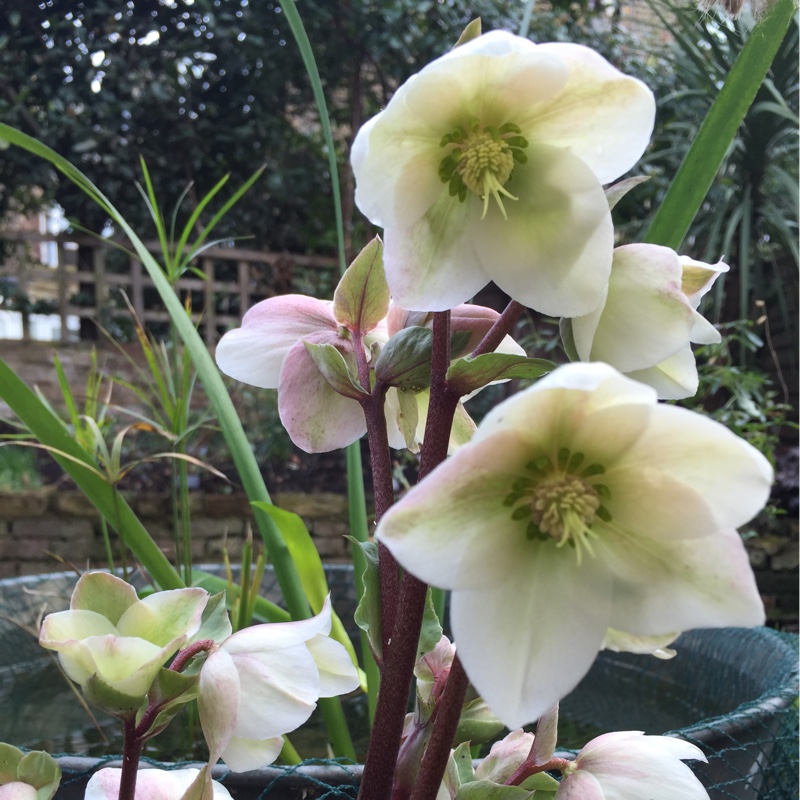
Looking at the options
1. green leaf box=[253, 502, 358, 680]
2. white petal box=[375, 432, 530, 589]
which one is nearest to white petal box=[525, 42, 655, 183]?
white petal box=[375, 432, 530, 589]

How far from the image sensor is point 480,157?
0.76 ft

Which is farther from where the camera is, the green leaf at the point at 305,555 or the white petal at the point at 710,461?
the green leaf at the point at 305,555

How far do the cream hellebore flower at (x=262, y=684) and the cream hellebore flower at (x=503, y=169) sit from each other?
124 mm

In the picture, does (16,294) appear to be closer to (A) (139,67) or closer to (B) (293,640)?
(A) (139,67)

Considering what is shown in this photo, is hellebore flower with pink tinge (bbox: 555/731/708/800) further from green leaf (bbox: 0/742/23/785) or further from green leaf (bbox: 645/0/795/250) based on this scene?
green leaf (bbox: 645/0/795/250)

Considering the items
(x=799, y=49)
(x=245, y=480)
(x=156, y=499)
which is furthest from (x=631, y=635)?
(x=799, y=49)

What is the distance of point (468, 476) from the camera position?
179mm

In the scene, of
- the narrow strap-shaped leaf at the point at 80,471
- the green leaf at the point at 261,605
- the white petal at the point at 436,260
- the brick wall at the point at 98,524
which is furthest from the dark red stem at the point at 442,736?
the brick wall at the point at 98,524

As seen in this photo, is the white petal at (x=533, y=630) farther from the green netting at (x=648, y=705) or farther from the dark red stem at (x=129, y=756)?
the green netting at (x=648, y=705)

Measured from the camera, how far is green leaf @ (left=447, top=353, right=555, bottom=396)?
0.21 metres

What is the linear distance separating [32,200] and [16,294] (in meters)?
0.43

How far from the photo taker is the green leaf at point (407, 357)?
0.80 feet

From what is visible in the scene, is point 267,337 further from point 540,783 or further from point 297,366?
point 540,783

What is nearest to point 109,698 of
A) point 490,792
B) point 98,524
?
point 490,792
